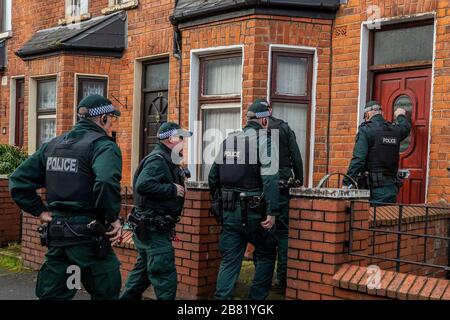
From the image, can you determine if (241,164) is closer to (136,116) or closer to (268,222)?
(268,222)

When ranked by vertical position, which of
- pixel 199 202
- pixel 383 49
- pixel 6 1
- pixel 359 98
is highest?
pixel 6 1

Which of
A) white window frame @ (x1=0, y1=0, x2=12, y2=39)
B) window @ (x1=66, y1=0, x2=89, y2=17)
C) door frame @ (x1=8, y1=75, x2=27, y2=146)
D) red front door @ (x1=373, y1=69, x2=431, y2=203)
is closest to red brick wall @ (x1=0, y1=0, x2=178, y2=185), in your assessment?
window @ (x1=66, y1=0, x2=89, y2=17)

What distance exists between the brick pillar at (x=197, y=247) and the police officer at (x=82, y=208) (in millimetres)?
1358

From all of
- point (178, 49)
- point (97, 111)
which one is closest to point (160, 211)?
point (97, 111)

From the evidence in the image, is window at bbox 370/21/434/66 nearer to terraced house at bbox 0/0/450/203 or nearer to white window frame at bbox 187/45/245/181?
terraced house at bbox 0/0/450/203

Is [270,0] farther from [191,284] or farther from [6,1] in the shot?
[6,1]

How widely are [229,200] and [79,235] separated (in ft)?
4.53

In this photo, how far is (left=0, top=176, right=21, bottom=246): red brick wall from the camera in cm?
840

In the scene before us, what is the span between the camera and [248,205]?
4.93 m

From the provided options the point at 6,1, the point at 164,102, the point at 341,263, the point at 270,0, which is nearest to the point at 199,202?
the point at 341,263

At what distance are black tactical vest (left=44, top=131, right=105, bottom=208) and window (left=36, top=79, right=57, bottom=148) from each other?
6.91 meters

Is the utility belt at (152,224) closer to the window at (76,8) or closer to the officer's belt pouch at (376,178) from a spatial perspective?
the officer's belt pouch at (376,178)

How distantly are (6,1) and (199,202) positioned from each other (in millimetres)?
10024

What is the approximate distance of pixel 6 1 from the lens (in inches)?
525
